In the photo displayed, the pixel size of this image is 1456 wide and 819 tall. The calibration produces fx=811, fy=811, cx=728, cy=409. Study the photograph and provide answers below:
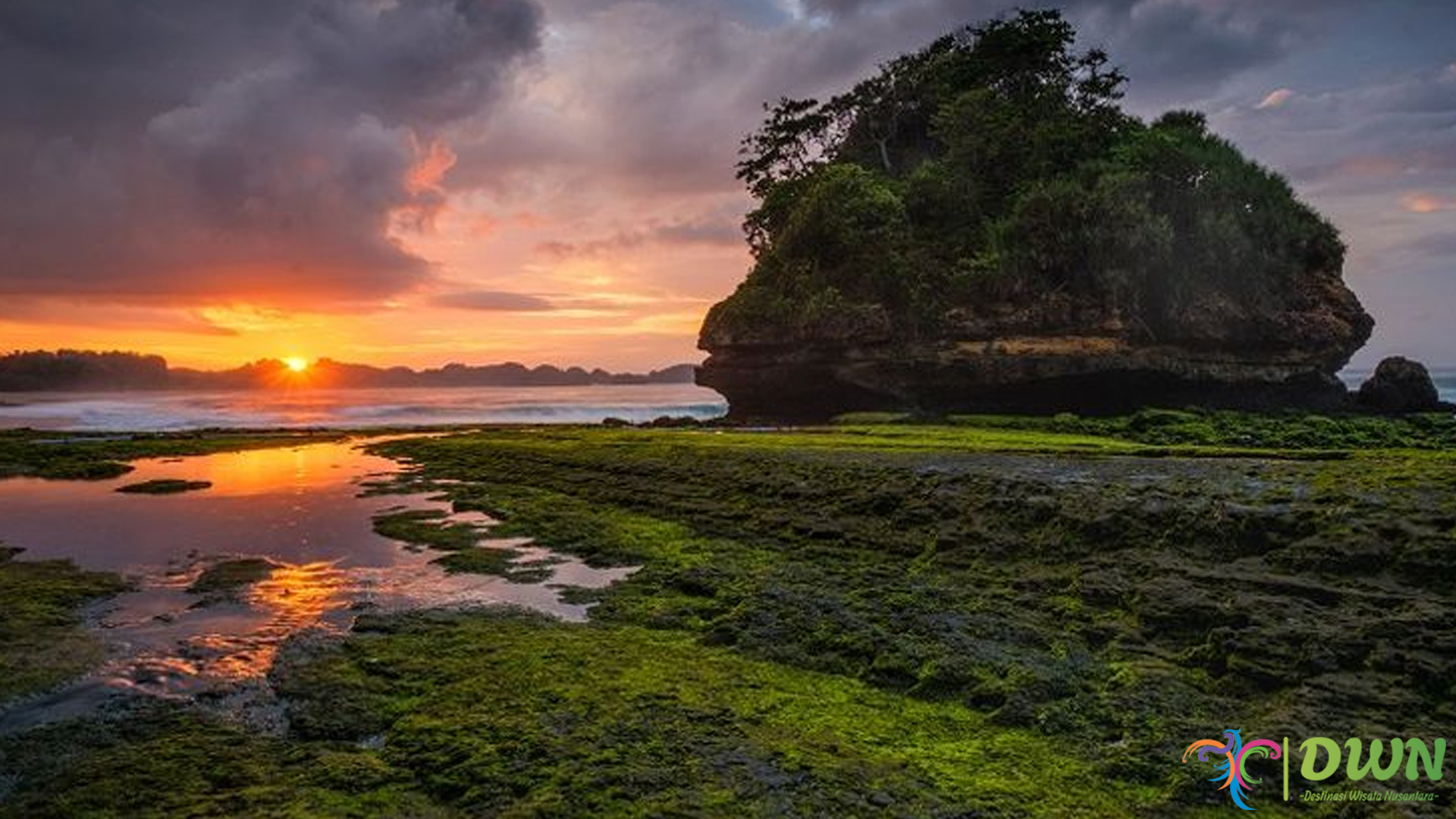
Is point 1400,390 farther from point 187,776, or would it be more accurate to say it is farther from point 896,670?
point 187,776

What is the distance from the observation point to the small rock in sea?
4631cm

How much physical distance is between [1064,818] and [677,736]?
317 centimetres

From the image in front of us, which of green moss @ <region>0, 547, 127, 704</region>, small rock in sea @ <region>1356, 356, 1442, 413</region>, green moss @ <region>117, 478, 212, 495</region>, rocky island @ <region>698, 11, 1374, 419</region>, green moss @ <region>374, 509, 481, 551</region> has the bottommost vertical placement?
green moss @ <region>0, 547, 127, 704</region>

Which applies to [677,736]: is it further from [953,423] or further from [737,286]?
[737,286]

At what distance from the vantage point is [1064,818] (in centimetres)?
601

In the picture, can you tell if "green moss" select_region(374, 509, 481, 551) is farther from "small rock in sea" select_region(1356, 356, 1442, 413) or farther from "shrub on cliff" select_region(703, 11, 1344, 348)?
"small rock in sea" select_region(1356, 356, 1442, 413)

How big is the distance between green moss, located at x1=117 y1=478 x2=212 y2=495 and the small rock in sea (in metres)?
57.4

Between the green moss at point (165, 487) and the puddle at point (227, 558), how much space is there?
0.51 meters

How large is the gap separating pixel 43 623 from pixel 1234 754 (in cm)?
1419

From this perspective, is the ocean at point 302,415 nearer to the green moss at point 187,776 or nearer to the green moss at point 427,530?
the green moss at point 427,530

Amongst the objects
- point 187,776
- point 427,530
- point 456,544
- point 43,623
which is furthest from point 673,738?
point 427,530

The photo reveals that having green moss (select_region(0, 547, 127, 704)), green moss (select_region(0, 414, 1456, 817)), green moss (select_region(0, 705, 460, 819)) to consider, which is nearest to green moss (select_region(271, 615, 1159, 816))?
green moss (select_region(0, 414, 1456, 817))

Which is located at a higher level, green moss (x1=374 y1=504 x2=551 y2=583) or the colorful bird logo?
green moss (x1=374 y1=504 x2=551 y2=583)

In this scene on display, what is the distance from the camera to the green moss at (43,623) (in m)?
9.06
